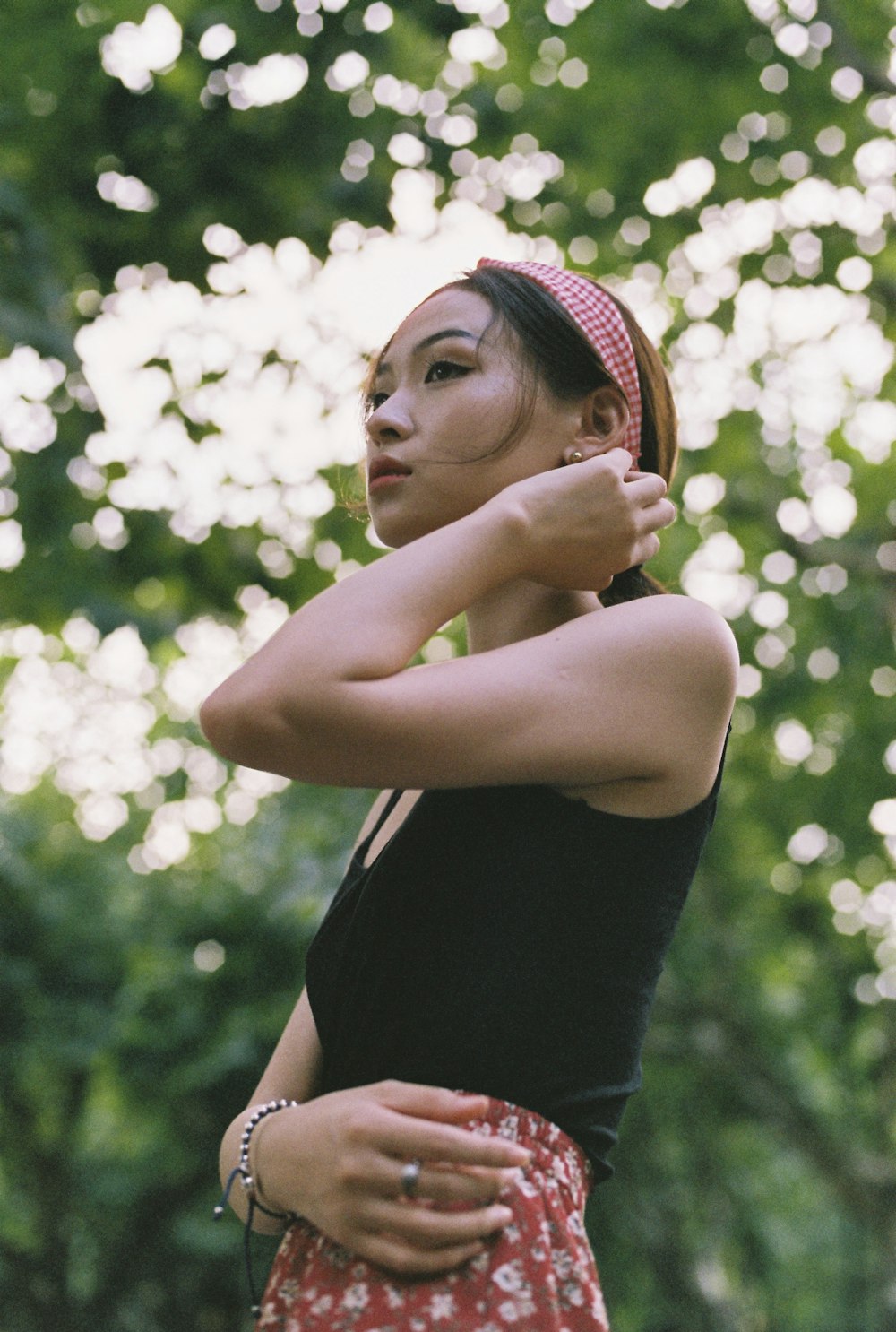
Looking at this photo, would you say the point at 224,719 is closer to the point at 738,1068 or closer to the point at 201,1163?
the point at 738,1068

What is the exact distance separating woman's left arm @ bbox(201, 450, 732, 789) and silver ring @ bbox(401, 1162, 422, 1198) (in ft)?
1.22

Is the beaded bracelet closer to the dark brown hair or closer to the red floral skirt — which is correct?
the red floral skirt

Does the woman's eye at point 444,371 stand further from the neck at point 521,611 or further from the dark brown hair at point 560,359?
the neck at point 521,611

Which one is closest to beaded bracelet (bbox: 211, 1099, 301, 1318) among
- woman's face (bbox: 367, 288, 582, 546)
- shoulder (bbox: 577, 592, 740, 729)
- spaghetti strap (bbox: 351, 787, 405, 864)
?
spaghetti strap (bbox: 351, 787, 405, 864)

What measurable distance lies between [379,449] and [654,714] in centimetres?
51

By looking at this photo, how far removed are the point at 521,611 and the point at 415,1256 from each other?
0.79 m

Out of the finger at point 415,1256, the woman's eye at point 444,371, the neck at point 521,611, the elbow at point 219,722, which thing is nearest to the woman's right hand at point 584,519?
the neck at point 521,611

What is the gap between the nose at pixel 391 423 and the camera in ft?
5.70

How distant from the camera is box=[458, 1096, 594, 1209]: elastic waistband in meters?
1.42

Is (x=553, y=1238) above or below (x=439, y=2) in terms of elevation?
below

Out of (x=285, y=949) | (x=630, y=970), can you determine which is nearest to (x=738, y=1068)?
(x=285, y=949)

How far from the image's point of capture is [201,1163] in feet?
51.0

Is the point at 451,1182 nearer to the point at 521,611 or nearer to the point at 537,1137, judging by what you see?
the point at 537,1137

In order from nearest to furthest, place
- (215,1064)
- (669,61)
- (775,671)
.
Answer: (669,61) → (775,671) → (215,1064)
